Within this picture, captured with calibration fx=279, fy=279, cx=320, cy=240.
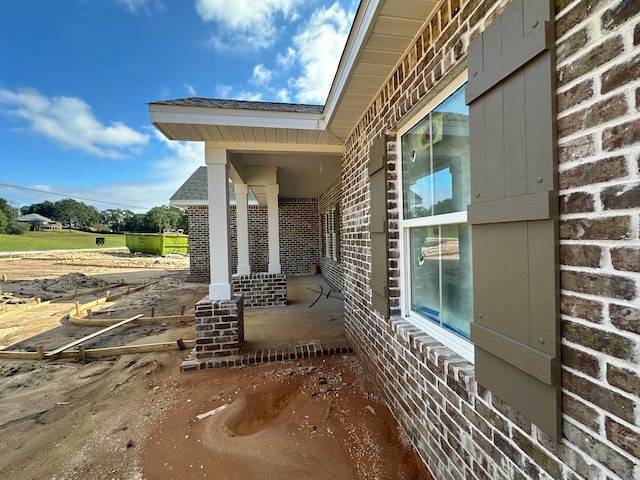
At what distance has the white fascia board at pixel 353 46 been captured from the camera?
177 centimetres

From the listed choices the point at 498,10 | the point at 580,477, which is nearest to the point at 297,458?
the point at 580,477

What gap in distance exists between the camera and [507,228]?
3.85 feet

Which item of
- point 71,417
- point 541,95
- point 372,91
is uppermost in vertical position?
point 372,91

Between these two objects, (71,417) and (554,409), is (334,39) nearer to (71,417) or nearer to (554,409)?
(554,409)

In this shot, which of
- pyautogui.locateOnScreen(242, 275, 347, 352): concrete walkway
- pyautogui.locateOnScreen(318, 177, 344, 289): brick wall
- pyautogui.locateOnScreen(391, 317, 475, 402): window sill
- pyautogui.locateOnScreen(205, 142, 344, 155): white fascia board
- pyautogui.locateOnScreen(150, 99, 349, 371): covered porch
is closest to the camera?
pyautogui.locateOnScreen(391, 317, 475, 402): window sill

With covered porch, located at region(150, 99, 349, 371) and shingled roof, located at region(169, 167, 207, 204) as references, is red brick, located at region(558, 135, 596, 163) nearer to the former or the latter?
covered porch, located at region(150, 99, 349, 371)

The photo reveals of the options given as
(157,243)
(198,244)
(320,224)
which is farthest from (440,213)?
(157,243)

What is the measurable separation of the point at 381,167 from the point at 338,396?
88.7 inches

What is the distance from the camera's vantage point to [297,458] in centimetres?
202

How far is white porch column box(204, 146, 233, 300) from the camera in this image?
149 inches

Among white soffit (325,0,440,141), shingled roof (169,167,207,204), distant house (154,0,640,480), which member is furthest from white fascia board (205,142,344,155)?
shingled roof (169,167,207,204)

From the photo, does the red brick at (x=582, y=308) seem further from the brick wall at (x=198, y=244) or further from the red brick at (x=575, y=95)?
the brick wall at (x=198, y=244)

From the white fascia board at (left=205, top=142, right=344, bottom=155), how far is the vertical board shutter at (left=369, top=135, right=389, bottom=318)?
1.56 metres

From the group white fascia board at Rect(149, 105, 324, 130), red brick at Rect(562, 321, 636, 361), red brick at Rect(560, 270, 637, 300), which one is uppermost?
white fascia board at Rect(149, 105, 324, 130)
